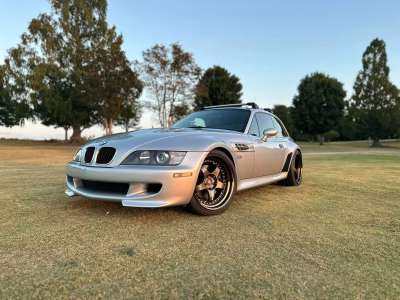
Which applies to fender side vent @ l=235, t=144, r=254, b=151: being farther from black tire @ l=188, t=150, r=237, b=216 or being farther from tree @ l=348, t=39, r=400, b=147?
tree @ l=348, t=39, r=400, b=147

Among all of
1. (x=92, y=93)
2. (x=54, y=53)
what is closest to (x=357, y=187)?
(x=92, y=93)

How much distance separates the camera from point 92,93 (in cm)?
2836

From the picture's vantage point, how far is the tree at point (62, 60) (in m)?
29.3

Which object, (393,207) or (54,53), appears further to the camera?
(54,53)

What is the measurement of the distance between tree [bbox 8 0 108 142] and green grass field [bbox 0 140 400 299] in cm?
2822

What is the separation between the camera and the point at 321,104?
41875mm

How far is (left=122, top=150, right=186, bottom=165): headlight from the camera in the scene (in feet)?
9.50

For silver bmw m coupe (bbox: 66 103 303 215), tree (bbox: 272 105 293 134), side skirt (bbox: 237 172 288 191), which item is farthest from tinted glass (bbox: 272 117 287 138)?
tree (bbox: 272 105 293 134)

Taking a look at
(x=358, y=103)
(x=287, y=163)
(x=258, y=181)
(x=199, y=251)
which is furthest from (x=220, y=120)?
(x=358, y=103)

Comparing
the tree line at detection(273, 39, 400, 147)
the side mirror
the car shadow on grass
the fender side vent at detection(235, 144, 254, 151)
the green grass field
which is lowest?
the green grass field

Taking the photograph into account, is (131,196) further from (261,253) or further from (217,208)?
(261,253)

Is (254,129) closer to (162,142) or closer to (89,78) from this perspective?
(162,142)

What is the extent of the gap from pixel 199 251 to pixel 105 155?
59.6 inches

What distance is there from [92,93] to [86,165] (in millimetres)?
27463
